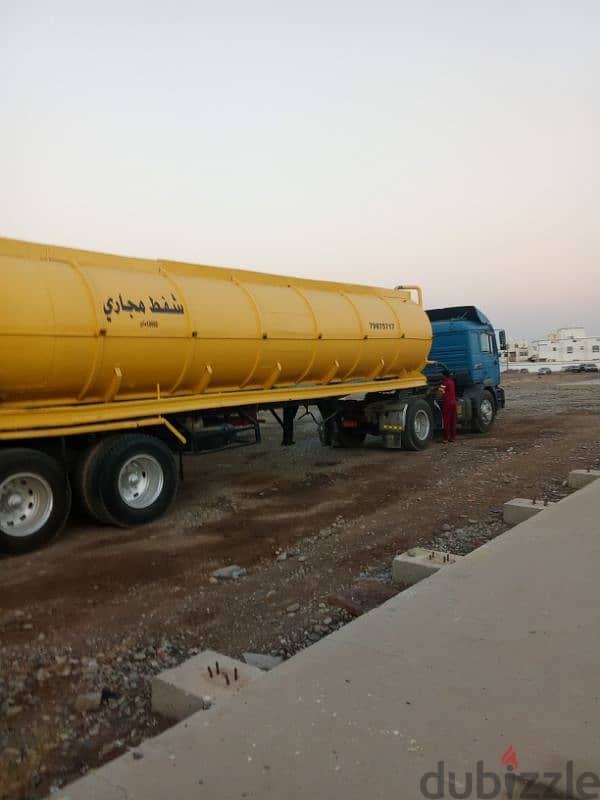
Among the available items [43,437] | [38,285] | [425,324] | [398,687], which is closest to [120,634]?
[398,687]

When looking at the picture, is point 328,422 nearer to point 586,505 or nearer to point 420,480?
point 420,480

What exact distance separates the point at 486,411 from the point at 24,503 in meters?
12.1

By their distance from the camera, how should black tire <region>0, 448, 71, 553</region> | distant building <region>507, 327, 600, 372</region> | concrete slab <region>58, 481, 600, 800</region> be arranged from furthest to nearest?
distant building <region>507, 327, 600, 372</region>
black tire <region>0, 448, 71, 553</region>
concrete slab <region>58, 481, 600, 800</region>

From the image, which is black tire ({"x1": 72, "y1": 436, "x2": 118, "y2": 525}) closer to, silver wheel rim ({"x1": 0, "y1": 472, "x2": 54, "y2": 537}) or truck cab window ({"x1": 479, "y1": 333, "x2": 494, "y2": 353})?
silver wheel rim ({"x1": 0, "y1": 472, "x2": 54, "y2": 537})

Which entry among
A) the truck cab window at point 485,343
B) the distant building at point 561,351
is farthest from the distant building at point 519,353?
the truck cab window at point 485,343

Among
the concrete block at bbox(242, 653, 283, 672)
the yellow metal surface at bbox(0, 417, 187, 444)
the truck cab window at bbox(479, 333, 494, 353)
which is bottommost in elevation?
the concrete block at bbox(242, 653, 283, 672)

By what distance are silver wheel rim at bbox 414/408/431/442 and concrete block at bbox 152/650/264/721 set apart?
1042 centimetres

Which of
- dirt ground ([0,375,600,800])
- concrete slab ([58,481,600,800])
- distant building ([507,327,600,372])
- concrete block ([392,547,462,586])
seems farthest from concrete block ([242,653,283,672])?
distant building ([507,327,600,372])

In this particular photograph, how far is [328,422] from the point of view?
13836 mm

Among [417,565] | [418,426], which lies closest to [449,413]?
[418,426]

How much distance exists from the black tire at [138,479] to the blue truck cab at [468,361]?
8920mm

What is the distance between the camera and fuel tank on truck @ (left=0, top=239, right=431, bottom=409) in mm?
6852

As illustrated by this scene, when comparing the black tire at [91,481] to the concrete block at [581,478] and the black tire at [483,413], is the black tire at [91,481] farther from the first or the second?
the black tire at [483,413]

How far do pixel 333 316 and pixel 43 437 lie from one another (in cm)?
555
